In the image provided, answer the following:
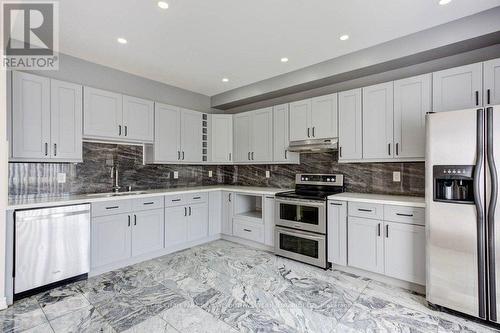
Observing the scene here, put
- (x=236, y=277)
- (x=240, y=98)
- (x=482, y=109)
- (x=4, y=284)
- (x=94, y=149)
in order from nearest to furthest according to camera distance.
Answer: (x=482, y=109) → (x=4, y=284) → (x=236, y=277) → (x=94, y=149) → (x=240, y=98)

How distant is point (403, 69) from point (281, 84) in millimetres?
1671

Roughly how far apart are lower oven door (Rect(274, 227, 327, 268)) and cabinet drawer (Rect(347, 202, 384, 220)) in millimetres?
518

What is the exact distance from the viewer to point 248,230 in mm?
4059

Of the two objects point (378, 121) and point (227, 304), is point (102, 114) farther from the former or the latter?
point (378, 121)

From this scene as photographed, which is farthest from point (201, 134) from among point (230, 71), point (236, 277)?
point (236, 277)

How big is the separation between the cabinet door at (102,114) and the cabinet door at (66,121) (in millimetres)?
78

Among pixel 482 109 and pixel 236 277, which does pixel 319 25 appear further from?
pixel 236 277

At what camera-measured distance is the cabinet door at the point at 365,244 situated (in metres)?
2.79

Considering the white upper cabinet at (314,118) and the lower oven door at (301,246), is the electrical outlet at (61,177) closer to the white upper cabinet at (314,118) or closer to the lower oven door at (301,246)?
the lower oven door at (301,246)

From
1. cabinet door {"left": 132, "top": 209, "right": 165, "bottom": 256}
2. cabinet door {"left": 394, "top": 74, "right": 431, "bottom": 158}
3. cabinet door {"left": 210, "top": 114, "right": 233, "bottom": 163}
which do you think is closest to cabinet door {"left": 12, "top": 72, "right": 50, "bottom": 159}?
cabinet door {"left": 132, "top": 209, "right": 165, "bottom": 256}

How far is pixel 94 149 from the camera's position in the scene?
3520 mm

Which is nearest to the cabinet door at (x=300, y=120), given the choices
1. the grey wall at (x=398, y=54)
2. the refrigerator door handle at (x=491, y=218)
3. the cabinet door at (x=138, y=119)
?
the grey wall at (x=398, y=54)

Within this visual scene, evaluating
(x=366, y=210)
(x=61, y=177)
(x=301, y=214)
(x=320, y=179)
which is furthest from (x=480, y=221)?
(x=61, y=177)

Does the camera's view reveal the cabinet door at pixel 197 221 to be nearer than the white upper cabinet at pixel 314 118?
No
